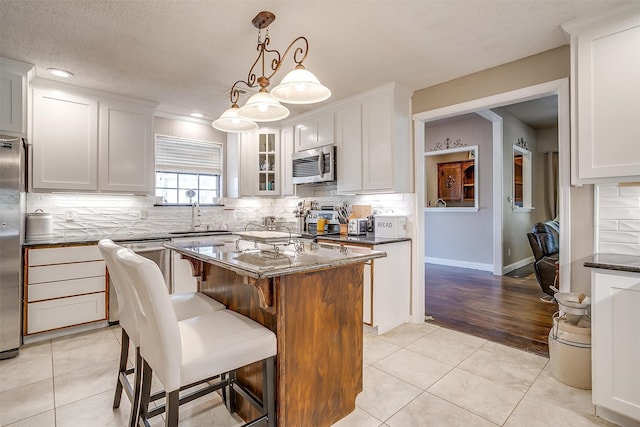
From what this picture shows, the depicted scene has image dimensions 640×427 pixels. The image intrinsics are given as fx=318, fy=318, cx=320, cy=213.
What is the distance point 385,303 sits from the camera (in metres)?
3.14

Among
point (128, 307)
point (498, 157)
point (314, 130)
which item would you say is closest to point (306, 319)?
point (128, 307)

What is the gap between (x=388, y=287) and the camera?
319cm

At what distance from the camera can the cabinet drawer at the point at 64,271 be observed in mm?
2875

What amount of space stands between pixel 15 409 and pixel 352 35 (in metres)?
3.34

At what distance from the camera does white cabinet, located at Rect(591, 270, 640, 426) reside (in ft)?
5.61

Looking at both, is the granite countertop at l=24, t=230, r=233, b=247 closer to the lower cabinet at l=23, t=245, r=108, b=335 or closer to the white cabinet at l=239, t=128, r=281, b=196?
the lower cabinet at l=23, t=245, r=108, b=335

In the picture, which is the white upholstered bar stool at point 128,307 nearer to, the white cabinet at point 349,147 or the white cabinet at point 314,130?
the white cabinet at point 349,147

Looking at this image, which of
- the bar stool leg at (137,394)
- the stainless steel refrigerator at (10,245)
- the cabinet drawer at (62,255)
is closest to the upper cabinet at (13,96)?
the stainless steel refrigerator at (10,245)

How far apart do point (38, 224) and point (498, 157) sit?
6.48 metres

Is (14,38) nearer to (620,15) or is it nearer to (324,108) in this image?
(324,108)

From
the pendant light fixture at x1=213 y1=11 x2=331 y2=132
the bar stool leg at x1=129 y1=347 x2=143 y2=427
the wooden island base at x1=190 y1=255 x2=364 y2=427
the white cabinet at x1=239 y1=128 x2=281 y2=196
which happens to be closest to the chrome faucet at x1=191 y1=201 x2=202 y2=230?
the white cabinet at x1=239 y1=128 x2=281 y2=196

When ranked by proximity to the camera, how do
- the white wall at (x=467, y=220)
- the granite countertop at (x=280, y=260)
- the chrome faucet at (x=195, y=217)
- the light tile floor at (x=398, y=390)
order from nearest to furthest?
the granite countertop at (x=280, y=260) < the light tile floor at (x=398, y=390) < the chrome faucet at (x=195, y=217) < the white wall at (x=467, y=220)

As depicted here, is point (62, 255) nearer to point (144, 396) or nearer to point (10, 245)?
point (10, 245)

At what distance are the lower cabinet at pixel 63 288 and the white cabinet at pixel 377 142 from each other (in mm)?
2798
